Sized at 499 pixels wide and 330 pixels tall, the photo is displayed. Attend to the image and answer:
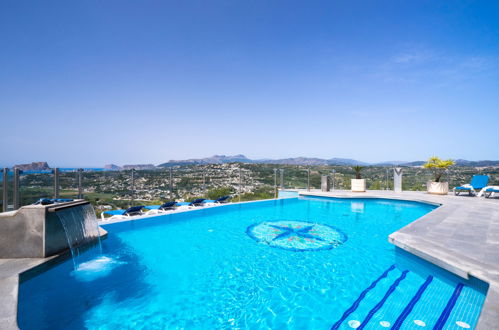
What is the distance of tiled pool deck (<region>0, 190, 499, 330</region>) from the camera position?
204 cm

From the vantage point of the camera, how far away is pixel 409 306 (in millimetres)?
2789

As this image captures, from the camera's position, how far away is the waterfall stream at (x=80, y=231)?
3.78 m

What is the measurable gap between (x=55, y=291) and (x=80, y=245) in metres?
1.11

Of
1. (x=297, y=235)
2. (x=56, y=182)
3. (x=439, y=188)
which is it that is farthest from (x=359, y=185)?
(x=56, y=182)

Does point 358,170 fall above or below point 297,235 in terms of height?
above

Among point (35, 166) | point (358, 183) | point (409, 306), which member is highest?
point (35, 166)

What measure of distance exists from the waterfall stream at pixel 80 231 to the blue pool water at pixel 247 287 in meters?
0.17

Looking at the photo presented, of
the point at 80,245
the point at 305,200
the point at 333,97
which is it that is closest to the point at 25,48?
the point at 80,245

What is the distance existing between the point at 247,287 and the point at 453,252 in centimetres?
312

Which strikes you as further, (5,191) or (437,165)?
(437,165)

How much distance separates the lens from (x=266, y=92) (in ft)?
62.2

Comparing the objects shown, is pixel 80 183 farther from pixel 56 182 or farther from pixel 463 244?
pixel 463 244

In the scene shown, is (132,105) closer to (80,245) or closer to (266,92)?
(266,92)

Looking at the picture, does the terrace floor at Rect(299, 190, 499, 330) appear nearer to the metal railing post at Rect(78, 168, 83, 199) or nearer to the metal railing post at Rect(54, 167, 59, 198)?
the metal railing post at Rect(78, 168, 83, 199)
